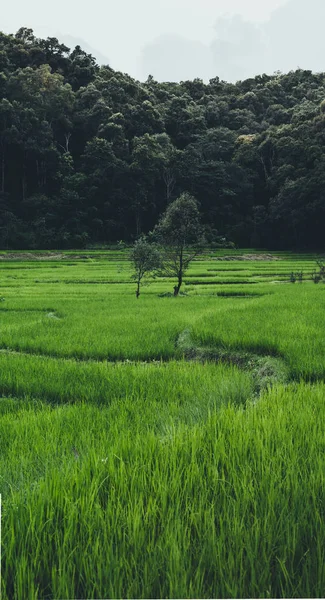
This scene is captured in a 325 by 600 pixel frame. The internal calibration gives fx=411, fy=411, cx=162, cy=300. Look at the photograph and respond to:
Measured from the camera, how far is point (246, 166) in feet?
191

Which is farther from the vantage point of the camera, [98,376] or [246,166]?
[246,166]

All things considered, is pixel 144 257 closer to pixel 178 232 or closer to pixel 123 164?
pixel 178 232

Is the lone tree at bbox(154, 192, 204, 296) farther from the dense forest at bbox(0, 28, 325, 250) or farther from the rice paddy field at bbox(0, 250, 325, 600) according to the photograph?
the dense forest at bbox(0, 28, 325, 250)

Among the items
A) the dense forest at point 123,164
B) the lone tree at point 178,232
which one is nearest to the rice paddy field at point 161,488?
the lone tree at point 178,232

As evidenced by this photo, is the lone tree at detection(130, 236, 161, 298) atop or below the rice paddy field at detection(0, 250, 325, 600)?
atop

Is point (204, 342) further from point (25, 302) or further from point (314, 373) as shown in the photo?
point (25, 302)

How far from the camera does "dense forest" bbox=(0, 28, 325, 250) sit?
47219 mm

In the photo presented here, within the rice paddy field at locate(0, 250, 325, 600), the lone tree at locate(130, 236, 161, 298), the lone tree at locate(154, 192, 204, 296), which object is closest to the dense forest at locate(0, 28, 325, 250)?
the lone tree at locate(154, 192, 204, 296)

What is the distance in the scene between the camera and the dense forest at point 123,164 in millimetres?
47219

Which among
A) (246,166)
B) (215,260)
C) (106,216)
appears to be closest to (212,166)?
(246,166)

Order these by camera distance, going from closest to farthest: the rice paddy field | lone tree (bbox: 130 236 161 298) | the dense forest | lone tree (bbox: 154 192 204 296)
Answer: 1. the rice paddy field
2. lone tree (bbox: 130 236 161 298)
3. lone tree (bbox: 154 192 204 296)
4. the dense forest

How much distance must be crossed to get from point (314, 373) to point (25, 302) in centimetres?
1122

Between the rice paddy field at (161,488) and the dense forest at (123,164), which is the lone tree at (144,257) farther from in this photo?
the dense forest at (123,164)

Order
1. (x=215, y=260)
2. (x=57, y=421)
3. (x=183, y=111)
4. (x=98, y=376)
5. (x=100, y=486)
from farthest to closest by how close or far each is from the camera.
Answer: (x=183, y=111)
(x=215, y=260)
(x=98, y=376)
(x=57, y=421)
(x=100, y=486)
